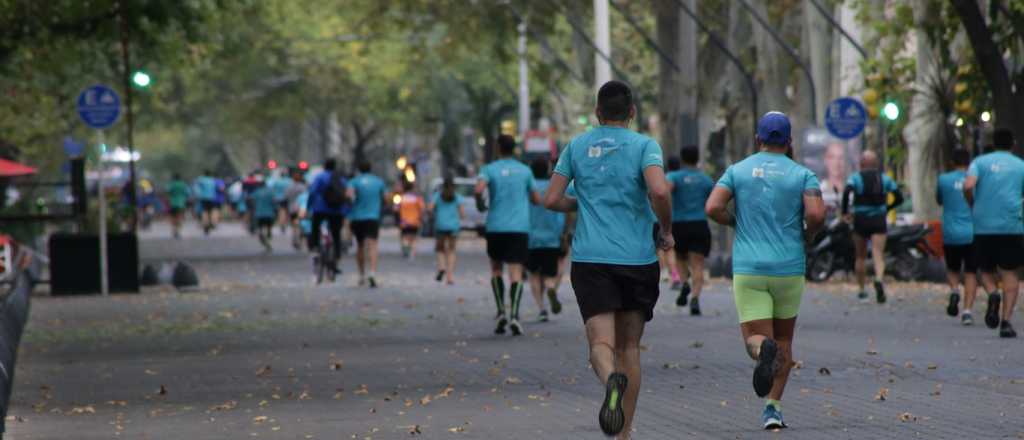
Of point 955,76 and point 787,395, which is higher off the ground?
point 955,76

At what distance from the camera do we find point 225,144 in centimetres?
10788

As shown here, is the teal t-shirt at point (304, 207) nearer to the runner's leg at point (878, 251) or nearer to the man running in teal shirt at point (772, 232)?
the runner's leg at point (878, 251)

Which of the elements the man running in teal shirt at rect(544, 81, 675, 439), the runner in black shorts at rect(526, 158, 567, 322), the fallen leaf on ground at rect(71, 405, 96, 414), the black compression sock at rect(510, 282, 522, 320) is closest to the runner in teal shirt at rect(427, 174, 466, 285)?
the runner in black shorts at rect(526, 158, 567, 322)

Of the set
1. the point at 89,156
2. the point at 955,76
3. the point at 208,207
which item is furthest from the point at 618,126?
the point at 89,156

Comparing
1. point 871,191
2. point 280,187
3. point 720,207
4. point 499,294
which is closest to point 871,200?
point 871,191

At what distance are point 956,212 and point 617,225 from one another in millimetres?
8586

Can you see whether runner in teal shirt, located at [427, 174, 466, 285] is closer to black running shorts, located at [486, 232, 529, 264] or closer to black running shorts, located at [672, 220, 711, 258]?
black running shorts, located at [672, 220, 711, 258]

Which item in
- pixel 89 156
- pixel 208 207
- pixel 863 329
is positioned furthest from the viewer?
pixel 89 156

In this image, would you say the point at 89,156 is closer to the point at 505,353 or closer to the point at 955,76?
the point at 955,76

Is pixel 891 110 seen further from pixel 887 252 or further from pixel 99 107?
pixel 99 107

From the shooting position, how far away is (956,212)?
17.2 m

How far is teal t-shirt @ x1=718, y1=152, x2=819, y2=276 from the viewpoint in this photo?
10.1 m

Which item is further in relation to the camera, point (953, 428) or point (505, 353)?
point (505, 353)

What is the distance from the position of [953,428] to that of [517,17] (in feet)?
106
